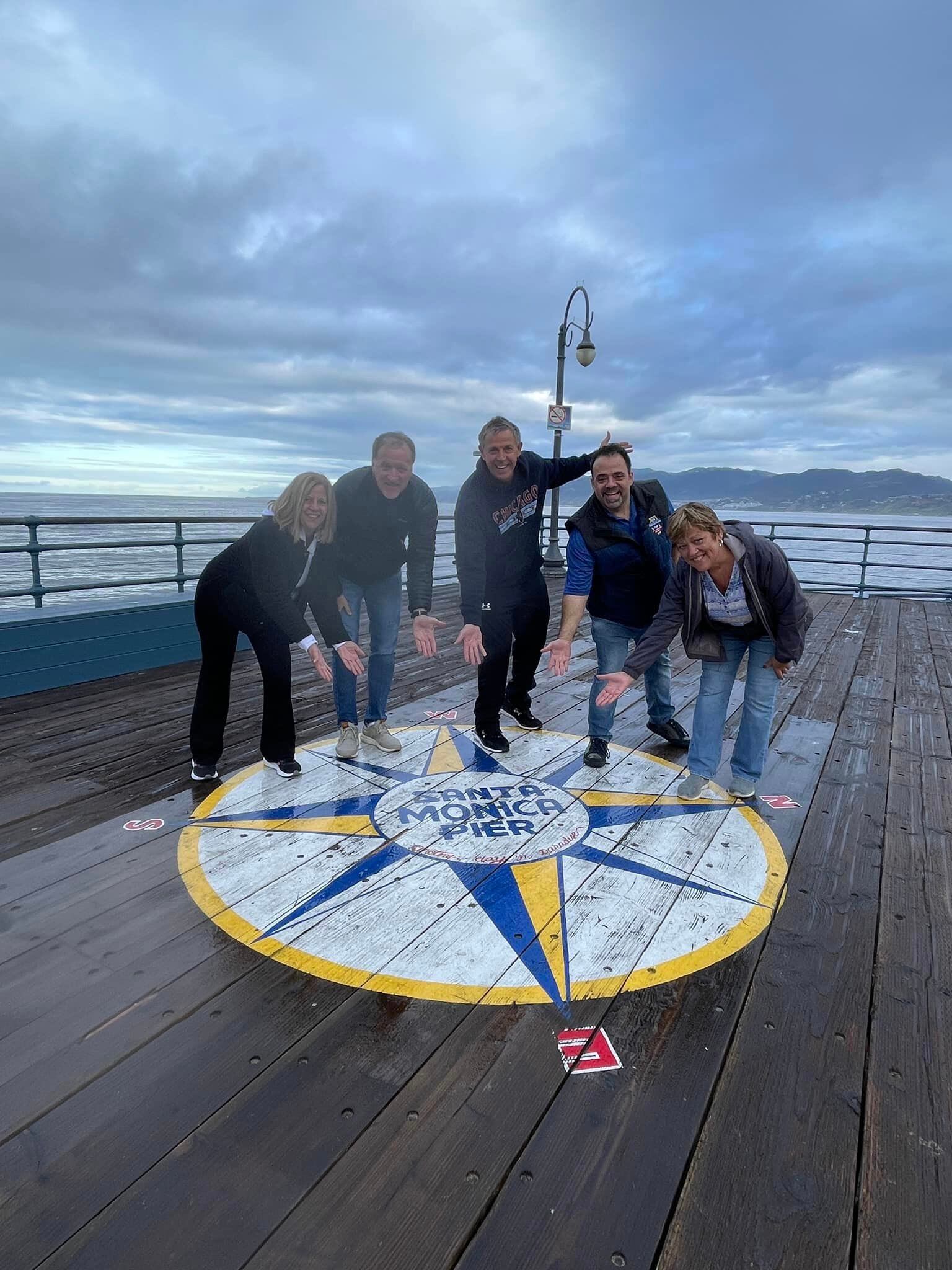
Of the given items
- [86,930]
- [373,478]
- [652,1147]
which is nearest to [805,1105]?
[652,1147]

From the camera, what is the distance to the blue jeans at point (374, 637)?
14.1 feet

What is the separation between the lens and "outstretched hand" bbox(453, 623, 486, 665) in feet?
13.2

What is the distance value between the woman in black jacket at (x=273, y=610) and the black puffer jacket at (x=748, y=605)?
1642 millimetres

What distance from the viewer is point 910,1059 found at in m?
2.04

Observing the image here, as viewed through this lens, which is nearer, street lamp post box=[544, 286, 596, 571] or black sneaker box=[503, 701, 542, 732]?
black sneaker box=[503, 701, 542, 732]

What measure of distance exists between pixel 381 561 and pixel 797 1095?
10.5 feet

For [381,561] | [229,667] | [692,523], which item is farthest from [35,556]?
[692,523]

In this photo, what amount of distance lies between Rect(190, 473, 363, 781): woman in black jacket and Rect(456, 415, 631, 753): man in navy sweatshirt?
0.83 meters

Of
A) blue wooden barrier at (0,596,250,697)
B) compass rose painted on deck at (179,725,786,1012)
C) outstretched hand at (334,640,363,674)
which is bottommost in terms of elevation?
compass rose painted on deck at (179,725,786,1012)

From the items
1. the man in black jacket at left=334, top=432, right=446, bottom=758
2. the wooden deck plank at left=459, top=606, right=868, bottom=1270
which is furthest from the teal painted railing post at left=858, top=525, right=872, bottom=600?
the wooden deck plank at left=459, top=606, right=868, bottom=1270

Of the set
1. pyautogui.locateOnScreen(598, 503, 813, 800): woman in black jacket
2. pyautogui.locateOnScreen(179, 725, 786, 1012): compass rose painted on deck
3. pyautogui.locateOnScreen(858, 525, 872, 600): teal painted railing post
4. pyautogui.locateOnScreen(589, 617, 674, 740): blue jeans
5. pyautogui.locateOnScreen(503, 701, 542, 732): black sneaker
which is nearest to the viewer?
pyautogui.locateOnScreen(179, 725, 786, 1012): compass rose painted on deck

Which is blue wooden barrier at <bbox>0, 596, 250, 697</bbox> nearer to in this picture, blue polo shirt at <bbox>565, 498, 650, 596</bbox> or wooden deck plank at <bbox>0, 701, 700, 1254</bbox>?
blue polo shirt at <bbox>565, 498, 650, 596</bbox>

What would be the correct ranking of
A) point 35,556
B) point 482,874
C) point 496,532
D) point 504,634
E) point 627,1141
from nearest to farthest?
point 627,1141
point 482,874
point 496,532
point 504,634
point 35,556

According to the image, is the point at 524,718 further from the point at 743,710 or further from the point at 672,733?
the point at 743,710
